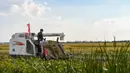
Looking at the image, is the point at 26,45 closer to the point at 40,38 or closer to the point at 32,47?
the point at 32,47

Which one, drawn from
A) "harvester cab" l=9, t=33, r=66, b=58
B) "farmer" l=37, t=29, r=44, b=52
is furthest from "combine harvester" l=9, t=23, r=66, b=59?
"farmer" l=37, t=29, r=44, b=52

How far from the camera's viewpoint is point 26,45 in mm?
27172

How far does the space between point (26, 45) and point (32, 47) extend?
0.99 metres

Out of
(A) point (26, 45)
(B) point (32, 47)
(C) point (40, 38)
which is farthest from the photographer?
(A) point (26, 45)

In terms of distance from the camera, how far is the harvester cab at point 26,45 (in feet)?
86.3

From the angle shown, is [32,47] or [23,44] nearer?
[32,47]

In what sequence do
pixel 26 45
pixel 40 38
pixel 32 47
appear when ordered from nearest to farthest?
pixel 40 38 → pixel 32 47 → pixel 26 45

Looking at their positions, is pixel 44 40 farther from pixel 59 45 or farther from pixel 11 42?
pixel 11 42

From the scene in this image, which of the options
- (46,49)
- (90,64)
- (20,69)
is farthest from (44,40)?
(90,64)

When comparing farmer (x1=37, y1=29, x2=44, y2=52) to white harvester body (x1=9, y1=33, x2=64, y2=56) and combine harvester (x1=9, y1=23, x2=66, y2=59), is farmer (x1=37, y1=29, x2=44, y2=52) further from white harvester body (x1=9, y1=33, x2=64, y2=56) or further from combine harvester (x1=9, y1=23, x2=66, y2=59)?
white harvester body (x1=9, y1=33, x2=64, y2=56)

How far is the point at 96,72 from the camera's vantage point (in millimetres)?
5016

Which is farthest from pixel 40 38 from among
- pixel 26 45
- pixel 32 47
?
pixel 26 45

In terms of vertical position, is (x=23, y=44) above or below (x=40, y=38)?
below

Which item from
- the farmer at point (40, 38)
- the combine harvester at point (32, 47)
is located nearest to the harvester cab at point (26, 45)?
the combine harvester at point (32, 47)
